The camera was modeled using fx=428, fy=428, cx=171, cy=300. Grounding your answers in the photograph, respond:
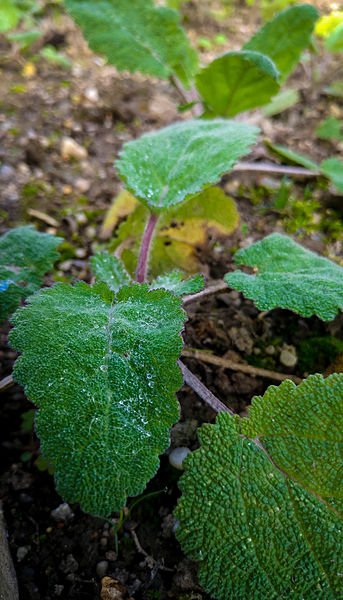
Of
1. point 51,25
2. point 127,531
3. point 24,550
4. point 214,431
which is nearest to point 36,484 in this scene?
point 24,550

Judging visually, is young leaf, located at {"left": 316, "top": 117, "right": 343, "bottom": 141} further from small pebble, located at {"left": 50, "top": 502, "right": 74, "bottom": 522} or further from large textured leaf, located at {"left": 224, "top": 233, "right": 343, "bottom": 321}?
small pebble, located at {"left": 50, "top": 502, "right": 74, "bottom": 522}

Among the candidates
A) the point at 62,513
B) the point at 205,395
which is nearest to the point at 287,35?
the point at 205,395

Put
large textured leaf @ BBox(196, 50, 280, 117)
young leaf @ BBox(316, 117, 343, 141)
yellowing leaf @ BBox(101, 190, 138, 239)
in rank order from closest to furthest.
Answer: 1. large textured leaf @ BBox(196, 50, 280, 117)
2. yellowing leaf @ BBox(101, 190, 138, 239)
3. young leaf @ BBox(316, 117, 343, 141)

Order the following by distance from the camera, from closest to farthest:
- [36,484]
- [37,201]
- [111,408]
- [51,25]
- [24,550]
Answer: [111,408] < [24,550] < [36,484] < [37,201] < [51,25]

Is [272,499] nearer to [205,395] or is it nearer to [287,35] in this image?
[205,395]

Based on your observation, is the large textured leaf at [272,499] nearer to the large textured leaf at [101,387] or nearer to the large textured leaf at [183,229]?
the large textured leaf at [101,387]

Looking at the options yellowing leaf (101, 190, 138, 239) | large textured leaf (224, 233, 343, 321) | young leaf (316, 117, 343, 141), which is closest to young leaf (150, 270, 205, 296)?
large textured leaf (224, 233, 343, 321)

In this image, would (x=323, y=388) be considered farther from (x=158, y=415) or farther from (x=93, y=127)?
(x=93, y=127)
